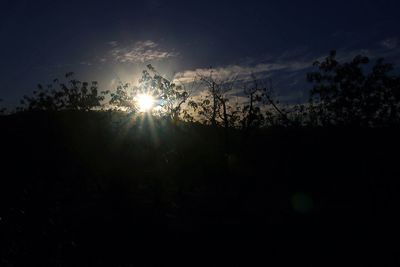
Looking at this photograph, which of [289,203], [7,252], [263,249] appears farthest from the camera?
[289,203]

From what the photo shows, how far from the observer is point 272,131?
108 feet

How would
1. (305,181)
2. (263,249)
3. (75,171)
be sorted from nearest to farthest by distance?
(263,249)
(305,181)
(75,171)

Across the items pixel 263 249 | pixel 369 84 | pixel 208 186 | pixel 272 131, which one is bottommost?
pixel 263 249

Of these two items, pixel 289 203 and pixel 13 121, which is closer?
pixel 289 203

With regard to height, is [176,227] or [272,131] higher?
[272,131]

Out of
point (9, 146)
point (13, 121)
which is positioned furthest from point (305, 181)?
point (13, 121)

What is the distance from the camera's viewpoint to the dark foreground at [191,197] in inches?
587

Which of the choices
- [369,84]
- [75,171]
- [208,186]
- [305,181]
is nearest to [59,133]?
[75,171]

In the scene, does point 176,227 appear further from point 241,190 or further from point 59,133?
point 59,133

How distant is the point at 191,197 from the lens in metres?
24.0

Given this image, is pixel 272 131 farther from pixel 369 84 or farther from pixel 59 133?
pixel 59 133

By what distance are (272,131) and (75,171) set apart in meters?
17.6

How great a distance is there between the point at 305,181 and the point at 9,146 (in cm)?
2708

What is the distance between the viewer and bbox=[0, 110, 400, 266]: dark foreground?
587 inches
